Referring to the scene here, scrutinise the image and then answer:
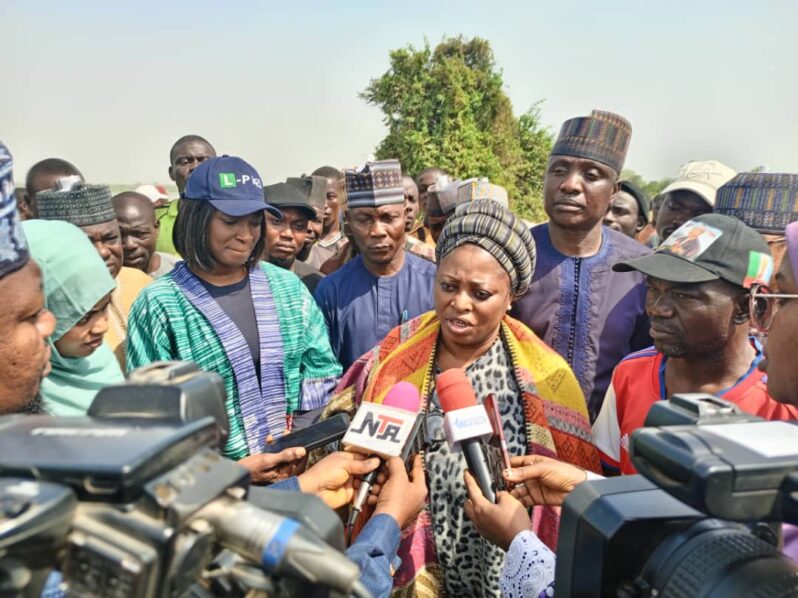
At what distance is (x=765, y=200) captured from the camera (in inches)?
106

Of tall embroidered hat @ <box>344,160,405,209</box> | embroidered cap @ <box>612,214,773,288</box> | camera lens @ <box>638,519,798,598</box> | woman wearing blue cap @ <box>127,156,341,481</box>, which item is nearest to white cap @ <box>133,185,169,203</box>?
tall embroidered hat @ <box>344,160,405,209</box>

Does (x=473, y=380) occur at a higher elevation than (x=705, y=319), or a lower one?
lower

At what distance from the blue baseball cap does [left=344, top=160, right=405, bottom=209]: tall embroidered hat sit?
779 mm

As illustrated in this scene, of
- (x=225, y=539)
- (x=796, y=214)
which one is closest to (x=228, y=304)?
(x=225, y=539)

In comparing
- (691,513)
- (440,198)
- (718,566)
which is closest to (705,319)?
(691,513)

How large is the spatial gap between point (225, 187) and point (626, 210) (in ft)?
Result: 12.8

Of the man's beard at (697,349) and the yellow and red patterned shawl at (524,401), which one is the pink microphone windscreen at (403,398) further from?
the man's beard at (697,349)

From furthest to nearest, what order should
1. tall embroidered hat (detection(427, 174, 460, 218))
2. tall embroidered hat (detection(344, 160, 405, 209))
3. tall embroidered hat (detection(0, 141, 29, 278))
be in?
tall embroidered hat (detection(427, 174, 460, 218)) → tall embroidered hat (detection(344, 160, 405, 209)) → tall embroidered hat (detection(0, 141, 29, 278))

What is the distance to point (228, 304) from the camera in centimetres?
277

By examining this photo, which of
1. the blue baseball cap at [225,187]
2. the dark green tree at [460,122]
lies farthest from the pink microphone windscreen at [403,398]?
the dark green tree at [460,122]

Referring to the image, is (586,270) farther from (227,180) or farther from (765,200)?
(227,180)

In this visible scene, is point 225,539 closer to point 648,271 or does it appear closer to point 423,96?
point 648,271

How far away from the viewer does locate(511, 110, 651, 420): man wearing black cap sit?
8.86 ft

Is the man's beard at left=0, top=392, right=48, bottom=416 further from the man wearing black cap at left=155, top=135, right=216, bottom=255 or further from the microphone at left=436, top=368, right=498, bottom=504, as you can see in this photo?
the man wearing black cap at left=155, top=135, right=216, bottom=255
